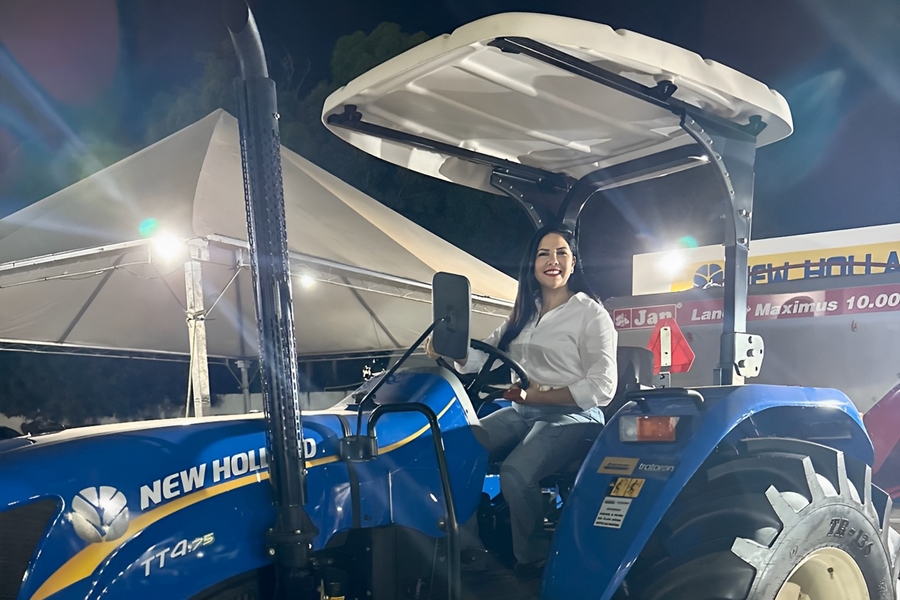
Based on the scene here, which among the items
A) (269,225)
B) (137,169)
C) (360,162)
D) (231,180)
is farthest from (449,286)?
(360,162)

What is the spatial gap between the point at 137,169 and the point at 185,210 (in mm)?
1875

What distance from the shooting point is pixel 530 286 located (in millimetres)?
2762

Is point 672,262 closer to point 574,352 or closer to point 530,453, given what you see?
point 574,352

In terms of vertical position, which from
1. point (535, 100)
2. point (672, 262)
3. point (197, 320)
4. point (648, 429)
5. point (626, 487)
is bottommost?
point (626, 487)

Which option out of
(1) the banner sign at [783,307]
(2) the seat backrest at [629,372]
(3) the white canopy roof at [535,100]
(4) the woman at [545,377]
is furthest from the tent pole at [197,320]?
(1) the banner sign at [783,307]

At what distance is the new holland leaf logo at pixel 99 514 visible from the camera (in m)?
1.36

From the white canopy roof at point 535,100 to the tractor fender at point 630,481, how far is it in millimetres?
883

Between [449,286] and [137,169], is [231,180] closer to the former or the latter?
[137,169]

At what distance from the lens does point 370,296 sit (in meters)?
10.7

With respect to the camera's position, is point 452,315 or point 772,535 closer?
point 452,315

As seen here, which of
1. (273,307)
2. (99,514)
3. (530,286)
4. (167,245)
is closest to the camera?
(99,514)

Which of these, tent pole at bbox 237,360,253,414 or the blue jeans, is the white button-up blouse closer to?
the blue jeans

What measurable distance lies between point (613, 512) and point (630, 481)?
108 mm

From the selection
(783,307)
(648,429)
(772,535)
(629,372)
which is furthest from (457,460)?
(783,307)
